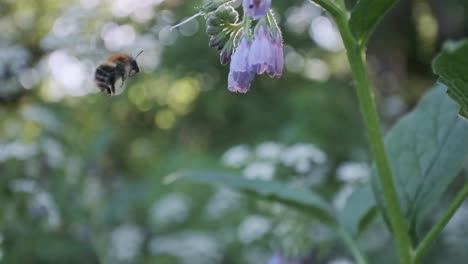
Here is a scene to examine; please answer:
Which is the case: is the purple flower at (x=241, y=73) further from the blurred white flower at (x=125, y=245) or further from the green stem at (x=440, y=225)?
the blurred white flower at (x=125, y=245)

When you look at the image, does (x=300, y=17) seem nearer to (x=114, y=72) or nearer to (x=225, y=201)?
(x=225, y=201)

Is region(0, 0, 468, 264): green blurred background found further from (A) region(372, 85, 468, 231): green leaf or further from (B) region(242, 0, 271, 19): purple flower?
(B) region(242, 0, 271, 19): purple flower

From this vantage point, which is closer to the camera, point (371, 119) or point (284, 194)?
point (371, 119)

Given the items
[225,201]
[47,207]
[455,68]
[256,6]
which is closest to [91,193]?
[47,207]

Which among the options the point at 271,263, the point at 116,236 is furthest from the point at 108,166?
the point at 271,263

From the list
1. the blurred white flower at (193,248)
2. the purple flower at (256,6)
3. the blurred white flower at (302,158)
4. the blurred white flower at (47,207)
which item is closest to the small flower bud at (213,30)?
the purple flower at (256,6)

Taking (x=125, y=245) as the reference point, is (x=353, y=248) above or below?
above

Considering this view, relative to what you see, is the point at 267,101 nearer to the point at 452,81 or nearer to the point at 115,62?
the point at 115,62

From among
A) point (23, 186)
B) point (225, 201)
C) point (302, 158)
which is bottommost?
point (225, 201)

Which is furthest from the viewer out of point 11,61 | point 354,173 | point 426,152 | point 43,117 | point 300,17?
point 300,17
